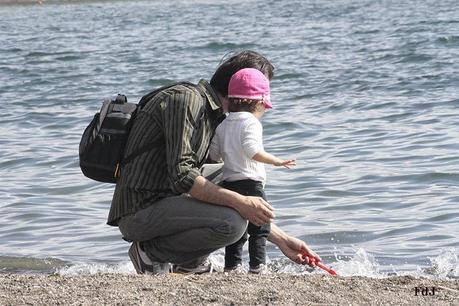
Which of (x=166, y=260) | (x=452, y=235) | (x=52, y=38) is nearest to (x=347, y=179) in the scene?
(x=452, y=235)

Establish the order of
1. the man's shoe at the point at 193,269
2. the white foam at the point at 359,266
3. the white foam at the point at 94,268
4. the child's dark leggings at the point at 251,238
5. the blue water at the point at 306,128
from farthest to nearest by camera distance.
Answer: the blue water at the point at 306,128, the white foam at the point at 94,268, the white foam at the point at 359,266, the man's shoe at the point at 193,269, the child's dark leggings at the point at 251,238

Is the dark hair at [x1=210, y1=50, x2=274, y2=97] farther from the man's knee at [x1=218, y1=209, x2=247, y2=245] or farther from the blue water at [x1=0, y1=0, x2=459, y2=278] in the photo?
the blue water at [x1=0, y1=0, x2=459, y2=278]

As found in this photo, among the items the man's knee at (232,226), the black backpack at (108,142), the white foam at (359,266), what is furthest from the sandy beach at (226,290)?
the white foam at (359,266)

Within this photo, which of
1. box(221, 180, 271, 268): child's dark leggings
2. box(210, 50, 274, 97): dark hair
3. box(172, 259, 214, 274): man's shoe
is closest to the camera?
box(221, 180, 271, 268): child's dark leggings

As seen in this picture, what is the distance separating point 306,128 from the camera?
1220cm

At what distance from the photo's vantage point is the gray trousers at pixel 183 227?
5.52 m

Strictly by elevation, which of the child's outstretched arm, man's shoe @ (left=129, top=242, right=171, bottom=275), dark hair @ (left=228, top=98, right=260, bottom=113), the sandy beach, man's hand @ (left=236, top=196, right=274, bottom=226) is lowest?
man's shoe @ (left=129, top=242, right=171, bottom=275)

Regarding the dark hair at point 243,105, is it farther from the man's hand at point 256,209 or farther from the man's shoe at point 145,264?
the man's shoe at point 145,264

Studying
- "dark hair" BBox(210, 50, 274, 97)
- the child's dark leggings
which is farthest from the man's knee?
"dark hair" BBox(210, 50, 274, 97)

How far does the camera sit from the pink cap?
18.1 feet

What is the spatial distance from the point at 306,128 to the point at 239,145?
6726mm

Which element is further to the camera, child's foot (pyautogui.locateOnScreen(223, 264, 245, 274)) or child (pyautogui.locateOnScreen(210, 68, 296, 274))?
child's foot (pyautogui.locateOnScreen(223, 264, 245, 274))

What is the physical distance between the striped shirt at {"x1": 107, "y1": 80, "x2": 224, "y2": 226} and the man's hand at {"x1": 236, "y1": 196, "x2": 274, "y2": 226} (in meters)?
0.29

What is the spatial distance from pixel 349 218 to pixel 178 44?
47.5 ft
